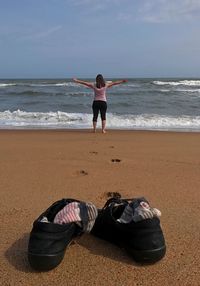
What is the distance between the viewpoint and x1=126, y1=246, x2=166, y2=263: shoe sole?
86.7 inches

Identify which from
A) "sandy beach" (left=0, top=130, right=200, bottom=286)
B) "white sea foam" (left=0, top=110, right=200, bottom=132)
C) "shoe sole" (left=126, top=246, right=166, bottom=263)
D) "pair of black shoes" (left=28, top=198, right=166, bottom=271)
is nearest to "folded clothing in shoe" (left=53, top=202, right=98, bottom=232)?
"pair of black shoes" (left=28, top=198, right=166, bottom=271)

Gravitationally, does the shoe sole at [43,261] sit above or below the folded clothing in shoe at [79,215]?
below

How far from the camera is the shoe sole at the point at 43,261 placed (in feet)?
6.97

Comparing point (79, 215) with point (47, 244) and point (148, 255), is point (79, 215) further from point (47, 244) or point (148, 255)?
point (148, 255)

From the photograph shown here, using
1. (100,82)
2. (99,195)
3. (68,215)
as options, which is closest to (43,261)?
(68,215)

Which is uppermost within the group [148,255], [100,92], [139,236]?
[139,236]

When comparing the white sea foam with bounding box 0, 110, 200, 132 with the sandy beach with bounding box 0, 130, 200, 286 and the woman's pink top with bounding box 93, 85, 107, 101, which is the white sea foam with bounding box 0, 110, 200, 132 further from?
the sandy beach with bounding box 0, 130, 200, 286

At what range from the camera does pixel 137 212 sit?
2297 millimetres

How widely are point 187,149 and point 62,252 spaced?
4.45 m

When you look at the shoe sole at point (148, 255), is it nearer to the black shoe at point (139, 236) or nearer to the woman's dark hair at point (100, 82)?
the black shoe at point (139, 236)

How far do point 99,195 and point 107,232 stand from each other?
1.08 m

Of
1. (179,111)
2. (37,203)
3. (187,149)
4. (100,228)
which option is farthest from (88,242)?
(179,111)

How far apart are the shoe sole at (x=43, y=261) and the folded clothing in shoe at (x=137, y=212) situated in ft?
1.41

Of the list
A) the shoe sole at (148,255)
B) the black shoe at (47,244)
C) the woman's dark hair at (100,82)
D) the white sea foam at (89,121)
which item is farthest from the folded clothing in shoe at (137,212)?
the white sea foam at (89,121)
